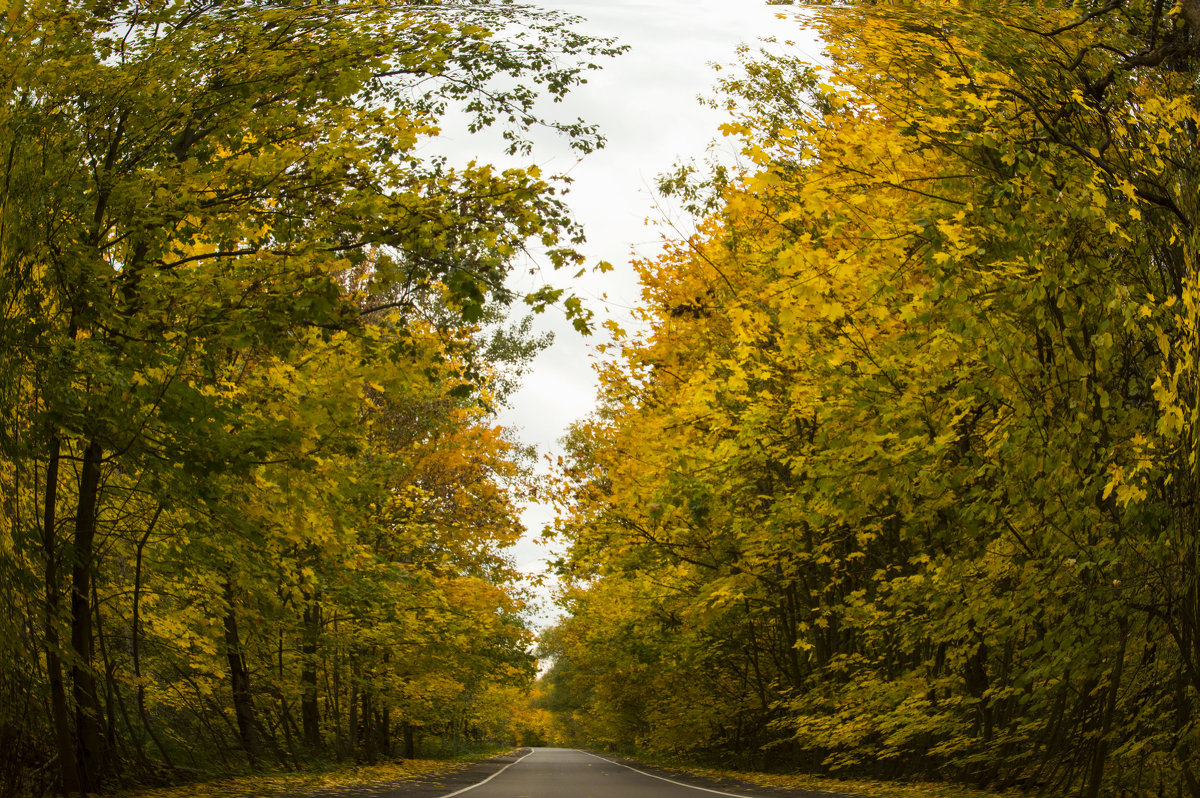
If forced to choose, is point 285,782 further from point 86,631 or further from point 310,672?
point 86,631

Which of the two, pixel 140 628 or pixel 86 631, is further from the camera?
pixel 140 628

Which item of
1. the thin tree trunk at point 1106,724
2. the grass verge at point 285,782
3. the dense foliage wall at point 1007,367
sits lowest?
the grass verge at point 285,782

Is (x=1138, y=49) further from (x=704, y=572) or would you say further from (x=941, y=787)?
(x=704, y=572)

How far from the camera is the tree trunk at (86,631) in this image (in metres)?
8.81

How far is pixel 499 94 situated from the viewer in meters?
8.57

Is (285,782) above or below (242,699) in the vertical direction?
below

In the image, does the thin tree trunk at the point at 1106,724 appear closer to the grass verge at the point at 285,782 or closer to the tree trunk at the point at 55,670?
the tree trunk at the point at 55,670

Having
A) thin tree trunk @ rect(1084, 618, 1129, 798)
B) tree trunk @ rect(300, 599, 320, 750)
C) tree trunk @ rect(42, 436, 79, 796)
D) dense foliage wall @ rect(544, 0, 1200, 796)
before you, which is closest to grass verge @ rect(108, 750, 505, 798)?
tree trunk @ rect(42, 436, 79, 796)

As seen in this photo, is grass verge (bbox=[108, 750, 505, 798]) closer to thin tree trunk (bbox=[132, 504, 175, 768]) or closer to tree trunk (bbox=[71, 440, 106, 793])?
tree trunk (bbox=[71, 440, 106, 793])

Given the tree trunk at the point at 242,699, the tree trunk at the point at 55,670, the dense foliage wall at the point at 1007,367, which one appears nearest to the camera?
the dense foliage wall at the point at 1007,367

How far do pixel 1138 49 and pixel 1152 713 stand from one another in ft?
16.9

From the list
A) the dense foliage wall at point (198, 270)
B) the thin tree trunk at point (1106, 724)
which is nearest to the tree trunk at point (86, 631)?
the dense foliage wall at point (198, 270)

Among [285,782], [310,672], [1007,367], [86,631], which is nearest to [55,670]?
[86,631]

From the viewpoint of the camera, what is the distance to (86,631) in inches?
363
